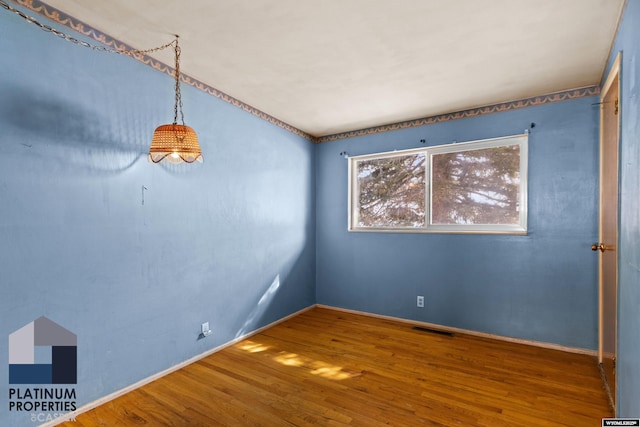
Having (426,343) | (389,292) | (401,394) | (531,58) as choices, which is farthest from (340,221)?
(531,58)

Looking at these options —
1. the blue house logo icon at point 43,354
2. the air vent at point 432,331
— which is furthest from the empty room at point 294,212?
the air vent at point 432,331

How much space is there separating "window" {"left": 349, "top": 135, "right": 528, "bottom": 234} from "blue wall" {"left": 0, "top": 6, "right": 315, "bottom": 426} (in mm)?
1601

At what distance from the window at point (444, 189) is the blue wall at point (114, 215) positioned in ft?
5.25

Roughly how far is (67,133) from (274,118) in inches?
85.1

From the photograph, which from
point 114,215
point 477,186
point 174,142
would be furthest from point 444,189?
point 114,215

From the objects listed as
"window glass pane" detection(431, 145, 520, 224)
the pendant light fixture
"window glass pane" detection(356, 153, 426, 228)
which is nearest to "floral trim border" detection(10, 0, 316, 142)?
the pendant light fixture

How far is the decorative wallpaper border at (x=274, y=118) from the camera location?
185cm

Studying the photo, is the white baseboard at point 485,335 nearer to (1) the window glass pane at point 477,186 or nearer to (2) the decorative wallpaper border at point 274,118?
(1) the window glass pane at point 477,186

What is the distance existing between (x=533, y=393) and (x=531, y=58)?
2521mm

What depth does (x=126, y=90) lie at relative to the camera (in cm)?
222

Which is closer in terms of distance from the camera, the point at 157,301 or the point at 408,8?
the point at 408,8

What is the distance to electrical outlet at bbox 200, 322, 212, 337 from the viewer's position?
9.00 feet

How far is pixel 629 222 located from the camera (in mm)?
1500

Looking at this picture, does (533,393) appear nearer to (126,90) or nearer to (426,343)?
(426,343)
